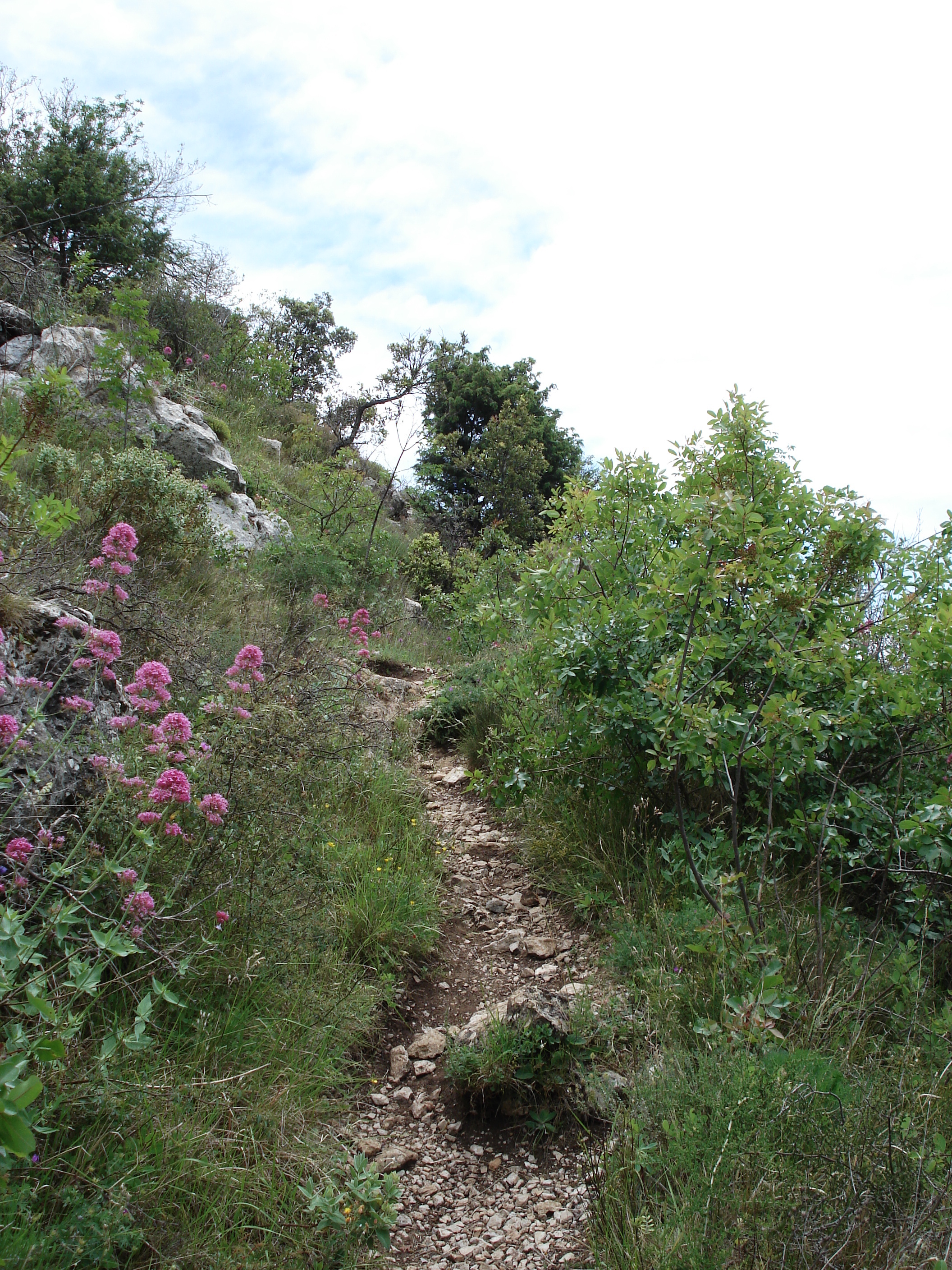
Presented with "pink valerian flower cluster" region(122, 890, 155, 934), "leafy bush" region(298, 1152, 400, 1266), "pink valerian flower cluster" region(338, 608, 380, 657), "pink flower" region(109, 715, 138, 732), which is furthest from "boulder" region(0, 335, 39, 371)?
"leafy bush" region(298, 1152, 400, 1266)

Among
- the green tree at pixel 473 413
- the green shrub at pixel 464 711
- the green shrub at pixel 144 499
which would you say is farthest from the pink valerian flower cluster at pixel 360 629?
the green tree at pixel 473 413

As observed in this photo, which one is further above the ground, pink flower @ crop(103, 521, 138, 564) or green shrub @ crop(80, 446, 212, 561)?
green shrub @ crop(80, 446, 212, 561)

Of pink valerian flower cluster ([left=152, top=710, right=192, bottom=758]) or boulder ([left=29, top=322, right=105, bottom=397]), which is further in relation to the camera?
boulder ([left=29, top=322, right=105, bottom=397])

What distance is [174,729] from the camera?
7.63 ft

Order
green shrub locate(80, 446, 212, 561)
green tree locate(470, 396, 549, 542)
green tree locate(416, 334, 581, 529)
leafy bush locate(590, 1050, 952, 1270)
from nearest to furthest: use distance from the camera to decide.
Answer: leafy bush locate(590, 1050, 952, 1270), green shrub locate(80, 446, 212, 561), green tree locate(470, 396, 549, 542), green tree locate(416, 334, 581, 529)

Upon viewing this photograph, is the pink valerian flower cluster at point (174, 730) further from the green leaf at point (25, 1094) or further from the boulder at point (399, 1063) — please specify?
the boulder at point (399, 1063)

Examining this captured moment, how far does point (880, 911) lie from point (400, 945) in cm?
Result: 213

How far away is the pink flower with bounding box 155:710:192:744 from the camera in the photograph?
7.59 ft

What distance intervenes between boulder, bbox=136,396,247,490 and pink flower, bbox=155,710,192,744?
6.92m

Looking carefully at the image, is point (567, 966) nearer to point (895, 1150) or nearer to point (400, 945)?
point (400, 945)

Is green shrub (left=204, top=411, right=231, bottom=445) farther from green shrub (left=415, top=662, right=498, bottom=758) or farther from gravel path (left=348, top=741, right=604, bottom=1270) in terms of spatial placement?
gravel path (left=348, top=741, right=604, bottom=1270)

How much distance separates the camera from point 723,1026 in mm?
2301

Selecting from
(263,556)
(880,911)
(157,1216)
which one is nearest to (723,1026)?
(880,911)

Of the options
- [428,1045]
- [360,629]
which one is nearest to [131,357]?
[360,629]
